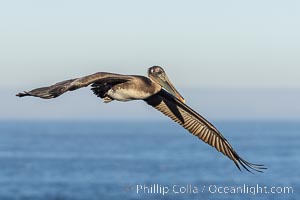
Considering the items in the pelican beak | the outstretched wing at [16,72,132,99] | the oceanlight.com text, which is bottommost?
the outstretched wing at [16,72,132,99]

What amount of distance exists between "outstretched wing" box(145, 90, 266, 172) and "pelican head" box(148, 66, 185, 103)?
81cm

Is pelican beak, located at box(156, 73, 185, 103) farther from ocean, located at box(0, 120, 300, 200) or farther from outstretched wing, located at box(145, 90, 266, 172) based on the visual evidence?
ocean, located at box(0, 120, 300, 200)

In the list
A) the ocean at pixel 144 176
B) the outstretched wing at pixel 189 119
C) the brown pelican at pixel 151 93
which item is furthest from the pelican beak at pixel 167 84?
the ocean at pixel 144 176

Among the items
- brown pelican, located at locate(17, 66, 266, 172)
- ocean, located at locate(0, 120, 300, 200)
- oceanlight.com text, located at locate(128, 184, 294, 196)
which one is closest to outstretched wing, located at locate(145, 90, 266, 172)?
brown pelican, located at locate(17, 66, 266, 172)

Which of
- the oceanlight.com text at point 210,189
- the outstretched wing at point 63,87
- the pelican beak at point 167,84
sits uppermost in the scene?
the oceanlight.com text at point 210,189

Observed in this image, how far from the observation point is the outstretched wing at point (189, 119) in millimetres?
20781

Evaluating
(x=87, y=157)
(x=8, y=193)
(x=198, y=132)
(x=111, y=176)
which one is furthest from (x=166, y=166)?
(x=198, y=132)

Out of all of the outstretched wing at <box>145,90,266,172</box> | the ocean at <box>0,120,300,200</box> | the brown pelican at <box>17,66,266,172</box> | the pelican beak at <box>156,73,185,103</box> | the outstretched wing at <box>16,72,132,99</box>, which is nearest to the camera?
the outstretched wing at <box>16,72,132,99</box>

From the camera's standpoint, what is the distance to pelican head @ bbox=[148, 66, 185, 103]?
1981 centimetres

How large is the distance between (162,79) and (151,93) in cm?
48

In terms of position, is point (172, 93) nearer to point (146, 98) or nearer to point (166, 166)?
point (146, 98)

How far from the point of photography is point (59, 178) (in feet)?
271

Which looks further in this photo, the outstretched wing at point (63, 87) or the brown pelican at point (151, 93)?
the brown pelican at point (151, 93)

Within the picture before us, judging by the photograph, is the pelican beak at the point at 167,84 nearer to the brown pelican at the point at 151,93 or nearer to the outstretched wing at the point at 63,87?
the brown pelican at the point at 151,93
